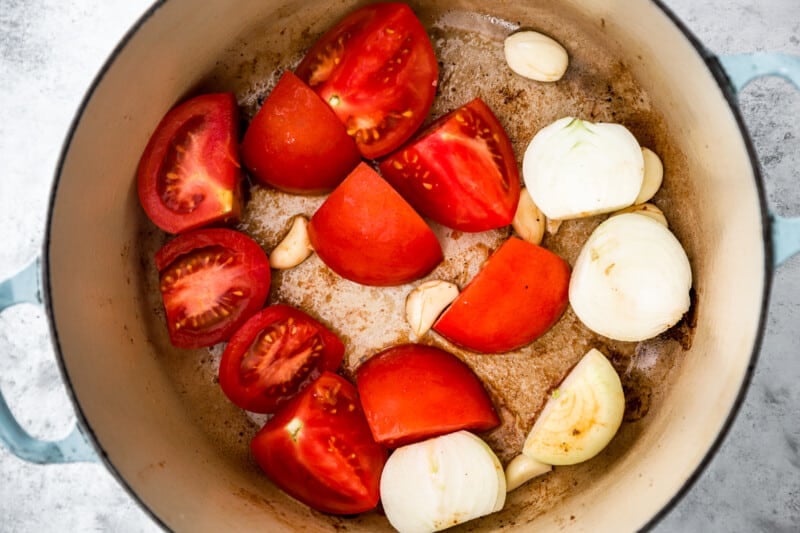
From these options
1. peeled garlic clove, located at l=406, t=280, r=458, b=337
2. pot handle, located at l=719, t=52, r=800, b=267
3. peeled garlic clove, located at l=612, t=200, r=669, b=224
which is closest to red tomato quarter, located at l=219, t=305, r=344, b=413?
peeled garlic clove, located at l=406, t=280, r=458, b=337

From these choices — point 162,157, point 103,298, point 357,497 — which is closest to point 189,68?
point 162,157

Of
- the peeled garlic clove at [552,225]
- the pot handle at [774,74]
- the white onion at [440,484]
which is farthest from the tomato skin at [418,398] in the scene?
the pot handle at [774,74]

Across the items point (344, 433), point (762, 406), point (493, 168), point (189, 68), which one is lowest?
point (762, 406)

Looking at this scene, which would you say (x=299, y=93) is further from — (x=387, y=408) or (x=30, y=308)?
(x=30, y=308)

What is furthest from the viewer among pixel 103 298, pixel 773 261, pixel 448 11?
pixel 448 11

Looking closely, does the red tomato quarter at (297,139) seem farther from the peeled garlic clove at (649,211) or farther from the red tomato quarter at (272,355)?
the peeled garlic clove at (649,211)

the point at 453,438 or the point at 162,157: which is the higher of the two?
the point at 162,157

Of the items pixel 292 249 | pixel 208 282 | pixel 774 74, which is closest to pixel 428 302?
pixel 292 249
